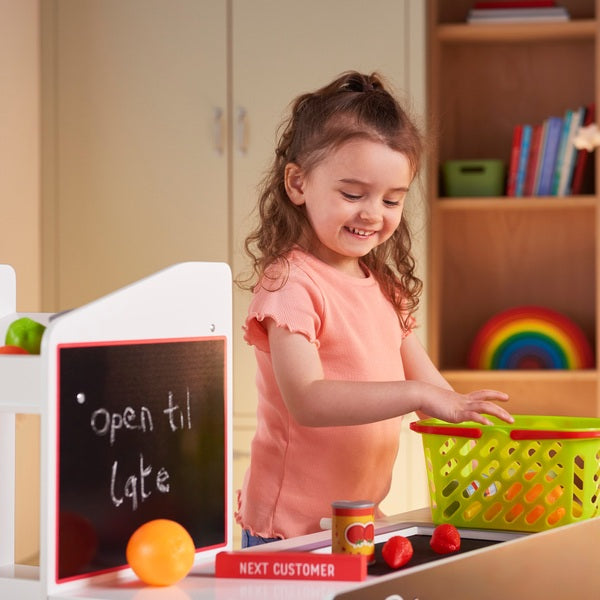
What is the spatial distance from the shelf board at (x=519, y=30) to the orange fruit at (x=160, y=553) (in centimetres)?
228

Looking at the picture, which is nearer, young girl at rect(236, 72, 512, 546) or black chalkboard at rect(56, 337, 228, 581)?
black chalkboard at rect(56, 337, 228, 581)

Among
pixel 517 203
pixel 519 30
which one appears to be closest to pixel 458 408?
pixel 517 203

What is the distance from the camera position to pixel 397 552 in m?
1.07

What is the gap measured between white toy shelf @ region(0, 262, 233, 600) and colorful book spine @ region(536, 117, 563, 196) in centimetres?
195

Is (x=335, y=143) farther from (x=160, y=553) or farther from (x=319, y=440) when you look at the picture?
(x=160, y=553)

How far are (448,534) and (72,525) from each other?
1.36ft

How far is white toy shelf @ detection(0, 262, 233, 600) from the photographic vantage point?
3.19 feet

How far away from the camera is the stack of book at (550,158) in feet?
9.61

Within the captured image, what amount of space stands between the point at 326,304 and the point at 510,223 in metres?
1.88

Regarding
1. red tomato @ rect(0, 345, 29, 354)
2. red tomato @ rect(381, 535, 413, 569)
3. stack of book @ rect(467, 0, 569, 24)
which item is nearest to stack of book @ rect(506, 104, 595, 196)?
stack of book @ rect(467, 0, 569, 24)

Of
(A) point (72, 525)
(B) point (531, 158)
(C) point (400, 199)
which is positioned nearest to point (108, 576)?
(A) point (72, 525)

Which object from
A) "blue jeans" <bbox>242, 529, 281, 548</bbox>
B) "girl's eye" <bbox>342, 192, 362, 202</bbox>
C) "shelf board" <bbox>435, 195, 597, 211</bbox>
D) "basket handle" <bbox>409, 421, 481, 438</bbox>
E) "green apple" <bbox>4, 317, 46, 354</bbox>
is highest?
"shelf board" <bbox>435, 195, 597, 211</bbox>

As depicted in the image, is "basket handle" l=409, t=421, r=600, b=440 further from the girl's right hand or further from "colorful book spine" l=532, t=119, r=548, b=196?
"colorful book spine" l=532, t=119, r=548, b=196

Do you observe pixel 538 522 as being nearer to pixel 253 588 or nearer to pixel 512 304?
pixel 253 588
